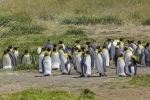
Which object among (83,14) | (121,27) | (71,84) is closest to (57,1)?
(83,14)

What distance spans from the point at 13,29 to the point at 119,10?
24.6 feet

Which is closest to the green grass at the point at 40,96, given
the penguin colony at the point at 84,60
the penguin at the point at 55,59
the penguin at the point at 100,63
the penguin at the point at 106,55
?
the penguin colony at the point at 84,60

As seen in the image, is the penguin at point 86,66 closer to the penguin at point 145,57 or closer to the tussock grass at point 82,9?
the penguin at point 145,57

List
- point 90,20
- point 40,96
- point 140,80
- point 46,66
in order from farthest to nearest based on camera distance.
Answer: point 90,20, point 46,66, point 140,80, point 40,96

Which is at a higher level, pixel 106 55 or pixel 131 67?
pixel 106 55

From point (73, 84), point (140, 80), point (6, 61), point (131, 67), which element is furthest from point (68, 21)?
point (140, 80)

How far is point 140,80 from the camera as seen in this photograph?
14.3m

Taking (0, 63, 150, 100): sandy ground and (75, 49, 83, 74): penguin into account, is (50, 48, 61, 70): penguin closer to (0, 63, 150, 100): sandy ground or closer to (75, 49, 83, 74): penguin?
(0, 63, 150, 100): sandy ground

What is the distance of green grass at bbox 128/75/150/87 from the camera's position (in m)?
13.9

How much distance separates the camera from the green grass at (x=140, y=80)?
1394cm

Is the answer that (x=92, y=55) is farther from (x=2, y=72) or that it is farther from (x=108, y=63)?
(x=2, y=72)

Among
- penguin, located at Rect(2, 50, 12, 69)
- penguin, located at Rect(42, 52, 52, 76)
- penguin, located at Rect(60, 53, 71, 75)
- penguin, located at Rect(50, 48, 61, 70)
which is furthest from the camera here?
penguin, located at Rect(2, 50, 12, 69)

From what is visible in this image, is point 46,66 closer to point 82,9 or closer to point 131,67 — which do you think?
point 131,67

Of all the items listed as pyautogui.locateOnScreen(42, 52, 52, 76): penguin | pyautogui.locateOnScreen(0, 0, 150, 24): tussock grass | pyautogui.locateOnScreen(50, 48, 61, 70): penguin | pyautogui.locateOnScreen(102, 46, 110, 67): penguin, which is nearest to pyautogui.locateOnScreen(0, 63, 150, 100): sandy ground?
pyautogui.locateOnScreen(42, 52, 52, 76): penguin
